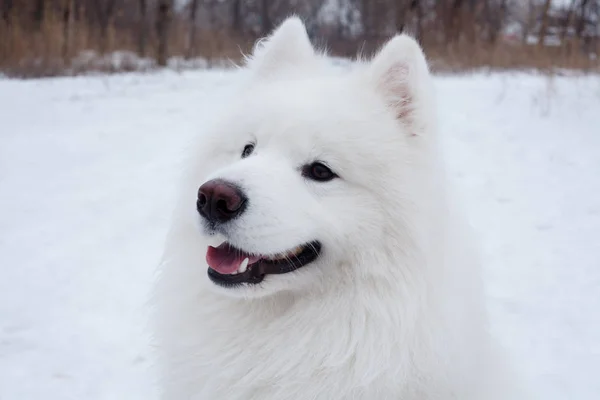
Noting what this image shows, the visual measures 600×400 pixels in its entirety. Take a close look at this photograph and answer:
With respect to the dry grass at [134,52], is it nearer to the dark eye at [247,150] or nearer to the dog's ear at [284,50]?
the dog's ear at [284,50]

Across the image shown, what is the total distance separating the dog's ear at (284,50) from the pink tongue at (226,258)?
3.43 feet

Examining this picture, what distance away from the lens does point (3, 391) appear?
305 centimetres

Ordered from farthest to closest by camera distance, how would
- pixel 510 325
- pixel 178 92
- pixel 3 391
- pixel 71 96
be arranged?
pixel 178 92, pixel 71 96, pixel 510 325, pixel 3 391

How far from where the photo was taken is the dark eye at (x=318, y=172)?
7.27 ft

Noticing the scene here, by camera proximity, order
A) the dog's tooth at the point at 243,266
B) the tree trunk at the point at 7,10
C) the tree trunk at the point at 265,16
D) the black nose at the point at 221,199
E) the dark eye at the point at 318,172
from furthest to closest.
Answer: the tree trunk at the point at 265,16, the tree trunk at the point at 7,10, the dark eye at the point at 318,172, the dog's tooth at the point at 243,266, the black nose at the point at 221,199

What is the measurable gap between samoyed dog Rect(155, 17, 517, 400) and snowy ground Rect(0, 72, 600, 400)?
3.79 ft

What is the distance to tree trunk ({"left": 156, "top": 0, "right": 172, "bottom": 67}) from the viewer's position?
14539mm

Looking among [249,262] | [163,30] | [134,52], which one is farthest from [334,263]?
[134,52]

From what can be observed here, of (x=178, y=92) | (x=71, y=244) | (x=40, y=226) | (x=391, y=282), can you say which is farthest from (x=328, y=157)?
(x=178, y=92)

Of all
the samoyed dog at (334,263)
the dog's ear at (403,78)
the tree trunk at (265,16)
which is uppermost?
the tree trunk at (265,16)

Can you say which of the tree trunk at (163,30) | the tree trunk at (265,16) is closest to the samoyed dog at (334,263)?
the tree trunk at (163,30)

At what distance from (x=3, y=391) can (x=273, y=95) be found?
2356mm

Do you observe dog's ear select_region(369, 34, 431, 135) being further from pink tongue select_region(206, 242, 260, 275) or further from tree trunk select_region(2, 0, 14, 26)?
tree trunk select_region(2, 0, 14, 26)

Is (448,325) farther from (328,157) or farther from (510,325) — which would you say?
(510,325)
